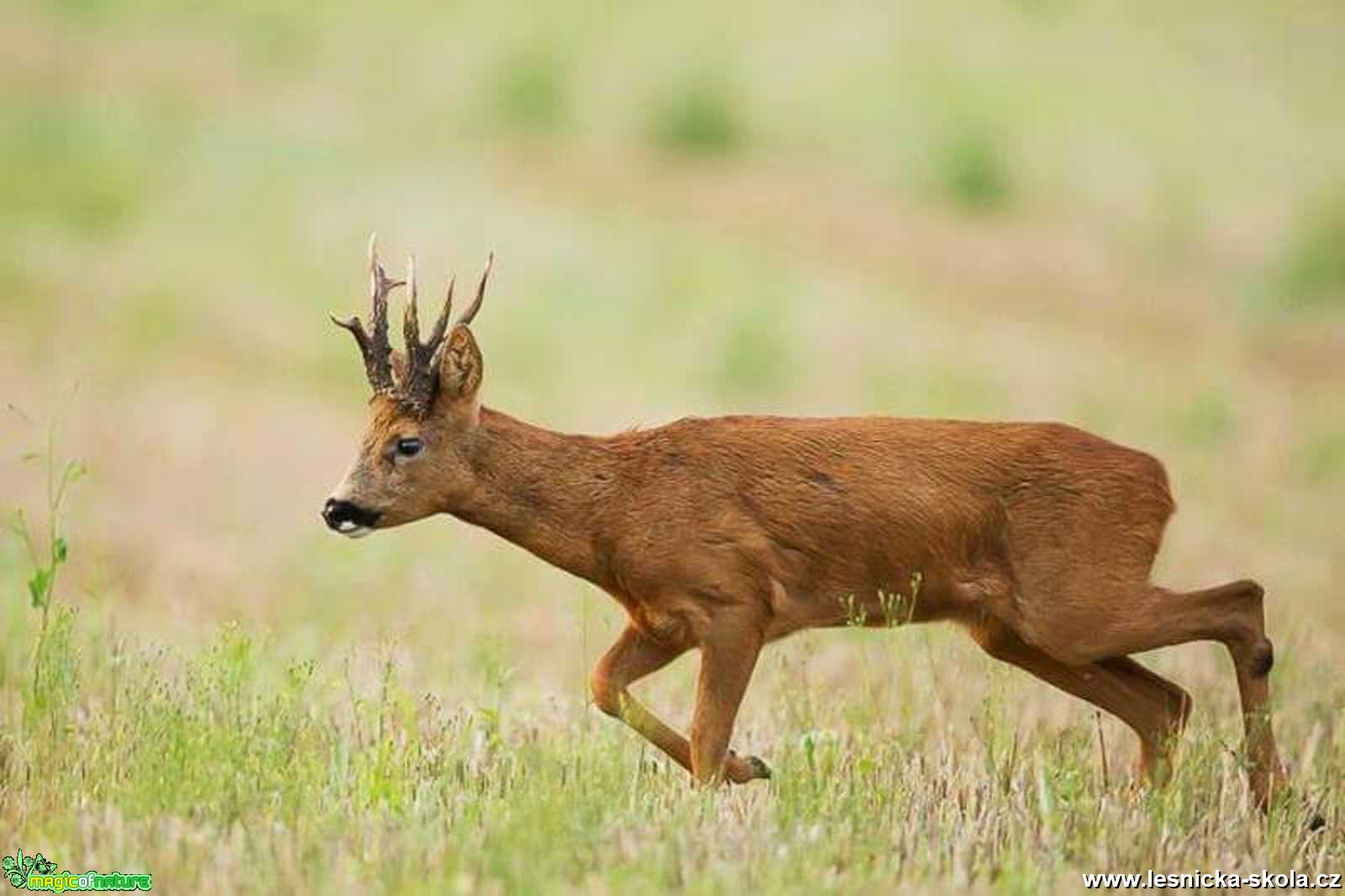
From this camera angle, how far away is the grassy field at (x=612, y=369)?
28.7ft

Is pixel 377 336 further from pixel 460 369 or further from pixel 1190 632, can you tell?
pixel 1190 632

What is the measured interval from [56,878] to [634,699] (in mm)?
2845

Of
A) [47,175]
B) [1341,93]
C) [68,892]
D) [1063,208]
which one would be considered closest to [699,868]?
[68,892]

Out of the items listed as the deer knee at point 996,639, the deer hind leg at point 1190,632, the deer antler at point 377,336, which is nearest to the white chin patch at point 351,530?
the deer antler at point 377,336

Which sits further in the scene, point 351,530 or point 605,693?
point 605,693

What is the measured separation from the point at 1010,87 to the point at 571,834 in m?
35.8

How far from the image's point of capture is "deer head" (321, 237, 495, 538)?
9.73 metres

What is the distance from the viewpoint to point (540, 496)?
396 inches

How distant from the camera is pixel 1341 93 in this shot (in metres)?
43.9

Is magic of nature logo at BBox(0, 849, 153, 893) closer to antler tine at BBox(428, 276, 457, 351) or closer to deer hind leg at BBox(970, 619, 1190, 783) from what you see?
antler tine at BBox(428, 276, 457, 351)

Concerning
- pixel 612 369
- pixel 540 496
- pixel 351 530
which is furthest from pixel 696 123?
pixel 351 530

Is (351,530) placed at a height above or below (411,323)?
below

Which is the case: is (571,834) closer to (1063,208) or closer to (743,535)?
(743,535)

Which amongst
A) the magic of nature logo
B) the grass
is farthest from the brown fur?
the magic of nature logo
